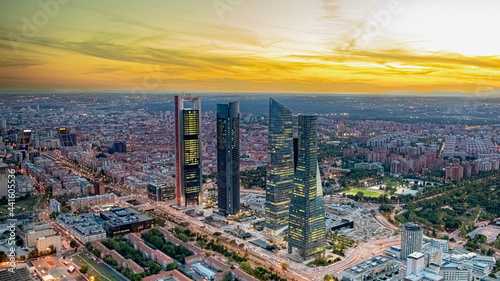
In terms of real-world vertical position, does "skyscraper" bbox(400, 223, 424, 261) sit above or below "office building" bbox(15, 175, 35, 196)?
below

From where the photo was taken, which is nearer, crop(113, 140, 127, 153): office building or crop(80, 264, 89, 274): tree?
crop(80, 264, 89, 274): tree

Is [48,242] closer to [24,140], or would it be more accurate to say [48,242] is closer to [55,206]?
[55,206]

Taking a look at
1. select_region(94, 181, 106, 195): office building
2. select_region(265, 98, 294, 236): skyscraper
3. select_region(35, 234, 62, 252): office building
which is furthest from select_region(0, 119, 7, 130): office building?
select_region(265, 98, 294, 236): skyscraper

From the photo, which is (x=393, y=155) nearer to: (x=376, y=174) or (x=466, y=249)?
(x=376, y=174)

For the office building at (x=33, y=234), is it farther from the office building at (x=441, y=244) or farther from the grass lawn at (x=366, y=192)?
the grass lawn at (x=366, y=192)

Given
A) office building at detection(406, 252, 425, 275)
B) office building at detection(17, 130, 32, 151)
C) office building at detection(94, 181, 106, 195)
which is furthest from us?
office building at detection(94, 181, 106, 195)

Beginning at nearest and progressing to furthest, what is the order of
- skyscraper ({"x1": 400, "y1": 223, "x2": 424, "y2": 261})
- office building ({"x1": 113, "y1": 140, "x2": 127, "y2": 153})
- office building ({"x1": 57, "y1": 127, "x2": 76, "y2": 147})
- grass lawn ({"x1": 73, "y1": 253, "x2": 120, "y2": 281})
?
1. grass lawn ({"x1": 73, "y1": 253, "x2": 120, "y2": 281})
2. skyscraper ({"x1": 400, "y1": 223, "x2": 424, "y2": 261})
3. office building ({"x1": 57, "y1": 127, "x2": 76, "y2": 147})
4. office building ({"x1": 113, "y1": 140, "x2": 127, "y2": 153})

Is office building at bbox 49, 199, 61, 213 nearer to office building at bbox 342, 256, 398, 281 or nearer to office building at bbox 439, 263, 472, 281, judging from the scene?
office building at bbox 342, 256, 398, 281

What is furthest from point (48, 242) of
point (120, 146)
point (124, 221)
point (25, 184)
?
point (120, 146)
